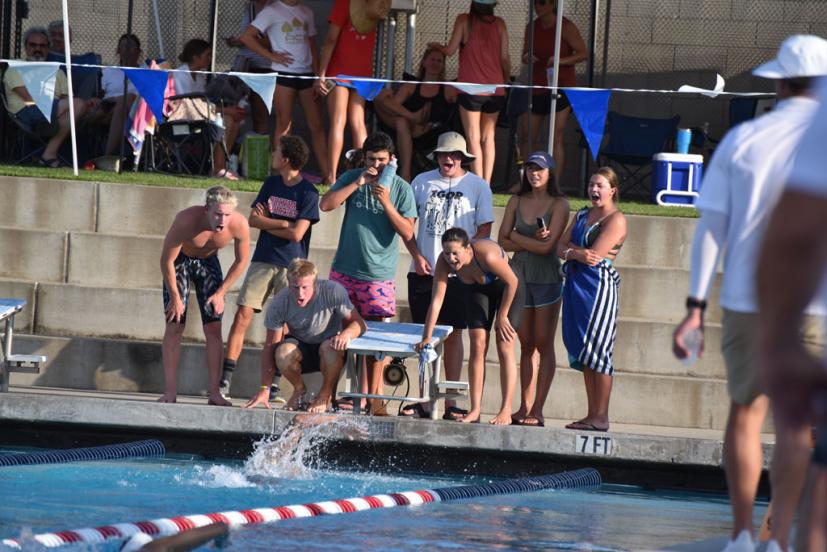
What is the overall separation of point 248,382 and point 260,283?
95 cm

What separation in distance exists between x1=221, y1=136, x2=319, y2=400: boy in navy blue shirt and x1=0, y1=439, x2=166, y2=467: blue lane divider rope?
2.86 ft

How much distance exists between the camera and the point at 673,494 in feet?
27.7

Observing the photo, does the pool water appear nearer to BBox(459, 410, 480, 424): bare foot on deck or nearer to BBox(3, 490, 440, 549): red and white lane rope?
BBox(3, 490, 440, 549): red and white lane rope

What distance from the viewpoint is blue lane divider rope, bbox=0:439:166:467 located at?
7957 millimetres

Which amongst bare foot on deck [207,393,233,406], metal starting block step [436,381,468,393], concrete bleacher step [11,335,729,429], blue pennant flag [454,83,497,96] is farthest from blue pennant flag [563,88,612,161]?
bare foot on deck [207,393,233,406]

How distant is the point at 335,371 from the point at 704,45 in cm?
750

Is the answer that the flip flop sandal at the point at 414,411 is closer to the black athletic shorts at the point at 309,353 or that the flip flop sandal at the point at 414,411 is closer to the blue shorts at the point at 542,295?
Answer: the black athletic shorts at the point at 309,353

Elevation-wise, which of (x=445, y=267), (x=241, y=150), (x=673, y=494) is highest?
(x=241, y=150)

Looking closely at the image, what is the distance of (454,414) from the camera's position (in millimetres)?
9031

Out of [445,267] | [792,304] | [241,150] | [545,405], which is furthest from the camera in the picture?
[241,150]

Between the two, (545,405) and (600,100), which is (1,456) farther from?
(600,100)

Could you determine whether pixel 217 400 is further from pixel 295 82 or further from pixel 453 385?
pixel 295 82

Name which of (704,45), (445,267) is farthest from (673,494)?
(704,45)

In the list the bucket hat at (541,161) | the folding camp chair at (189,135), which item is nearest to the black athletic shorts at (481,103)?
the folding camp chair at (189,135)
